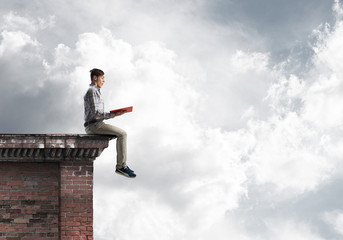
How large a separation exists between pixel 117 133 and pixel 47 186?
1.97 metres

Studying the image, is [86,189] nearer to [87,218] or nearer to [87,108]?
[87,218]

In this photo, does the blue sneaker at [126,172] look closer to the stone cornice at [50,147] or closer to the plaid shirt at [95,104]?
the stone cornice at [50,147]

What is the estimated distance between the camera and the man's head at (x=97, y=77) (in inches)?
442

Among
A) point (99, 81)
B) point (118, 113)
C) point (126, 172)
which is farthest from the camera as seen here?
point (126, 172)

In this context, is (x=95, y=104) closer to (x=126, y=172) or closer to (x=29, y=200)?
(x=126, y=172)

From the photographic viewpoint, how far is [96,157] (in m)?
11.8

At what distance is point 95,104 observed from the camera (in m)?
11.2

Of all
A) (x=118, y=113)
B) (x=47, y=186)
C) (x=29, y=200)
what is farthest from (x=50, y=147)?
(x=118, y=113)

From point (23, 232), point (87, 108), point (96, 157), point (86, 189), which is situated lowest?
point (23, 232)

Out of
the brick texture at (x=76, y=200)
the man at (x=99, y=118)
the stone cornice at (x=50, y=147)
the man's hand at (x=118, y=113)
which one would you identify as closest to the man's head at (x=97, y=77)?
the man at (x=99, y=118)

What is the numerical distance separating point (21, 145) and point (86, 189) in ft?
5.65

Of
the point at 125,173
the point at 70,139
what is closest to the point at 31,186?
the point at 70,139

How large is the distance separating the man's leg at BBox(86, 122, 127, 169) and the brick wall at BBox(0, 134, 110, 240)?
0.50 feet

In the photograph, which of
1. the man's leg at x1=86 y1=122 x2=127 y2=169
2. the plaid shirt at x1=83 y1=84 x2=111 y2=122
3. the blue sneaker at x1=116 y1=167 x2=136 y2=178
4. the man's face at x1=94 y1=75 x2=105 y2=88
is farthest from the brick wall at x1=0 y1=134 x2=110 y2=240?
the man's face at x1=94 y1=75 x2=105 y2=88
